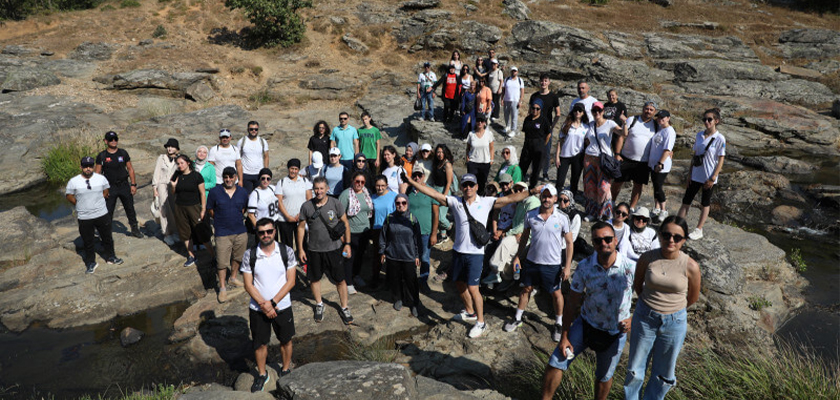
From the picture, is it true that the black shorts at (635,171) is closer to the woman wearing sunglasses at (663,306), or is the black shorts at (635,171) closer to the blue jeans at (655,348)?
the woman wearing sunglasses at (663,306)

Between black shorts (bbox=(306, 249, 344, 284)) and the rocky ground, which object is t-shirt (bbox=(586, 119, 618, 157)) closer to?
the rocky ground

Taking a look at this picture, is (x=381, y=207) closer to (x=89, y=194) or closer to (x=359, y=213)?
(x=359, y=213)

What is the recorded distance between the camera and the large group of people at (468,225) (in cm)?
441

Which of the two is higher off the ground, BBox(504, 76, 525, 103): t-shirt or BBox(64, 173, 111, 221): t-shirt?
BBox(504, 76, 525, 103): t-shirt

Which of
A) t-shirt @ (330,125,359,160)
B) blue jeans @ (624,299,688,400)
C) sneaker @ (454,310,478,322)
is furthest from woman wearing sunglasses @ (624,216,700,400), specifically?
t-shirt @ (330,125,359,160)

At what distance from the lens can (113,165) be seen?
8406 mm

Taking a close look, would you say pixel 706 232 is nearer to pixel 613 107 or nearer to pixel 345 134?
pixel 613 107

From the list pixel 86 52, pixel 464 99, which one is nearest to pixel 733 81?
pixel 464 99

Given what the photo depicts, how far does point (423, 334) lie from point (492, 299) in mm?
1268

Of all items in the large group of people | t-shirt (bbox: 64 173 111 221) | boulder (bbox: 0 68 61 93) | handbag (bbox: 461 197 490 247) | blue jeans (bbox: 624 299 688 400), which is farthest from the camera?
boulder (bbox: 0 68 61 93)

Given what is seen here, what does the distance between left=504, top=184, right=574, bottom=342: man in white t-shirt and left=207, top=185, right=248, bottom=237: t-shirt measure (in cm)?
422

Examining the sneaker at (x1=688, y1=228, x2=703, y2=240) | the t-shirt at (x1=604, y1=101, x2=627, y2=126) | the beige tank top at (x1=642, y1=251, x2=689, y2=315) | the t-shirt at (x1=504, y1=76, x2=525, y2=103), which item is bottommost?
the sneaker at (x1=688, y1=228, x2=703, y2=240)

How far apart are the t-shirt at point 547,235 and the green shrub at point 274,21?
71.0ft

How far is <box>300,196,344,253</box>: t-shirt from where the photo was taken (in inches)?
263
